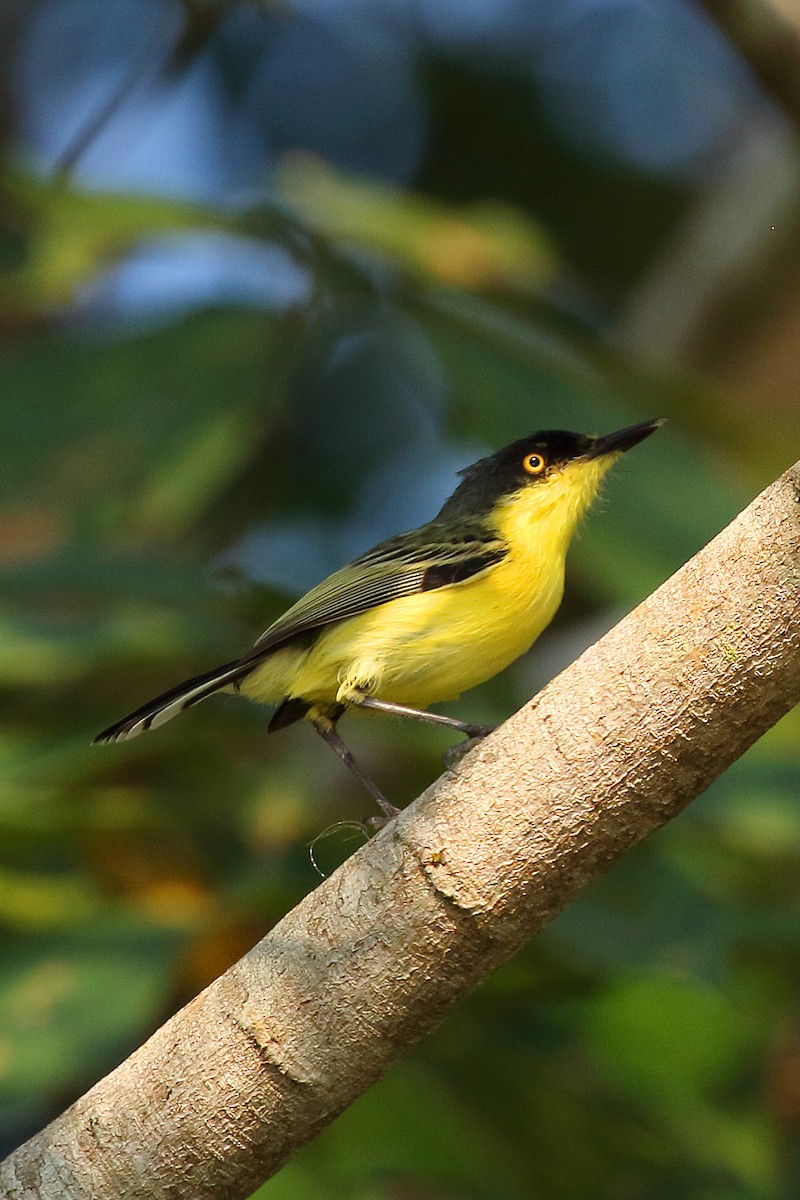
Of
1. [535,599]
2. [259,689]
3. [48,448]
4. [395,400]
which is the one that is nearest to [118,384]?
[48,448]

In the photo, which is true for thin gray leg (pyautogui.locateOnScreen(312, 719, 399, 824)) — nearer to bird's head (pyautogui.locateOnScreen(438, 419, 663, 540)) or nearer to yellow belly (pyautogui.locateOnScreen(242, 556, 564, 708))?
yellow belly (pyautogui.locateOnScreen(242, 556, 564, 708))

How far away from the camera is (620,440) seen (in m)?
3.95

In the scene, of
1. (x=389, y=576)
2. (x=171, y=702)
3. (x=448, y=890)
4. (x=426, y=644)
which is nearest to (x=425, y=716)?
(x=426, y=644)

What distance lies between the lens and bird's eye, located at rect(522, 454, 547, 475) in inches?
163

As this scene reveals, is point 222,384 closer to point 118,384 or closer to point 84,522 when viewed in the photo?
point 118,384

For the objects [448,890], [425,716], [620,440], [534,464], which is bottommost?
[448,890]

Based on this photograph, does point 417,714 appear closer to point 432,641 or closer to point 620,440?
point 432,641

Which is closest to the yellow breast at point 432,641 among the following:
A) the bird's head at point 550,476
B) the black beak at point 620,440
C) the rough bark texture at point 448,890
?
the bird's head at point 550,476

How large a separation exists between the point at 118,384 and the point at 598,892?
192 centimetres

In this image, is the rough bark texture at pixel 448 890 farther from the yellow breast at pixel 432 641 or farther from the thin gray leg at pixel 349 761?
the yellow breast at pixel 432 641

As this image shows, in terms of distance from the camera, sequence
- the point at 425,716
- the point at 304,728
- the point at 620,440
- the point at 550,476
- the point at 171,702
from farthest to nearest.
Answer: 1. the point at 304,728
2. the point at 550,476
3. the point at 620,440
4. the point at 425,716
5. the point at 171,702

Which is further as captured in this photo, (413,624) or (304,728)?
(304,728)

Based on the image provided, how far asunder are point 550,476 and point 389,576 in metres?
0.62

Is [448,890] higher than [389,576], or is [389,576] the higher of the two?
[389,576]
